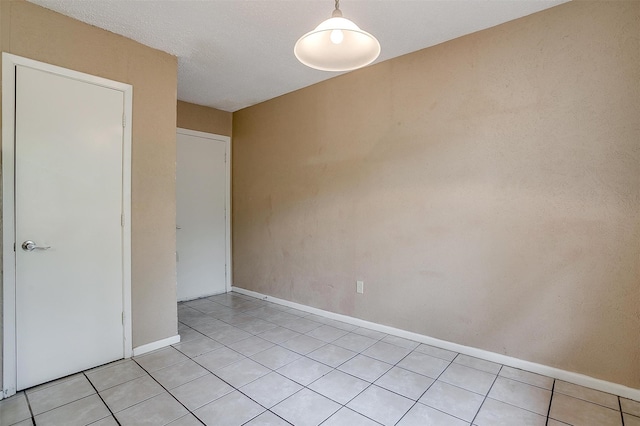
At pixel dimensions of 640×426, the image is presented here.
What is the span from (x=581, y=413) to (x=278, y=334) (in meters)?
2.36

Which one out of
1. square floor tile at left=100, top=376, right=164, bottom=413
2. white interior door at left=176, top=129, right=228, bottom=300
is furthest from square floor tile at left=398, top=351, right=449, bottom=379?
white interior door at left=176, top=129, right=228, bottom=300

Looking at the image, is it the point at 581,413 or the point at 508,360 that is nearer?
the point at 581,413

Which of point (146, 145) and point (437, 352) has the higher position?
point (146, 145)

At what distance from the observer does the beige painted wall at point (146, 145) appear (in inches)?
93.4

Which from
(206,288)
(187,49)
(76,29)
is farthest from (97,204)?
(206,288)

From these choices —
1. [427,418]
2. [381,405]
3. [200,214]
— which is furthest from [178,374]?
[200,214]

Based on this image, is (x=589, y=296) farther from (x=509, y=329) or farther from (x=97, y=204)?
(x=97, y=204)

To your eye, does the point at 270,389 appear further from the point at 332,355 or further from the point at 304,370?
the point at 332,355

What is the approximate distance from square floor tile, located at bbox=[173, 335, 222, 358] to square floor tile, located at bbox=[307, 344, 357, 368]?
911 mm

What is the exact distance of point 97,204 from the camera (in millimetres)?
2469

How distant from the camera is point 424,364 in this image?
2.49m

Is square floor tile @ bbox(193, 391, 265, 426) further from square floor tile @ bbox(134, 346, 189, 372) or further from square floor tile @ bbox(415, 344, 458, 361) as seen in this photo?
square floor tile @ bbox(415, 344, 458, 361)

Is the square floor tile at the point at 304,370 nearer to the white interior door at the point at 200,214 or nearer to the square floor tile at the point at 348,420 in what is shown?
the square floor tile at the point at 348,420

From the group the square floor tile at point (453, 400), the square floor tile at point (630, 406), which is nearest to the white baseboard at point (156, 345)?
the square floor tile at point (453, 400)
